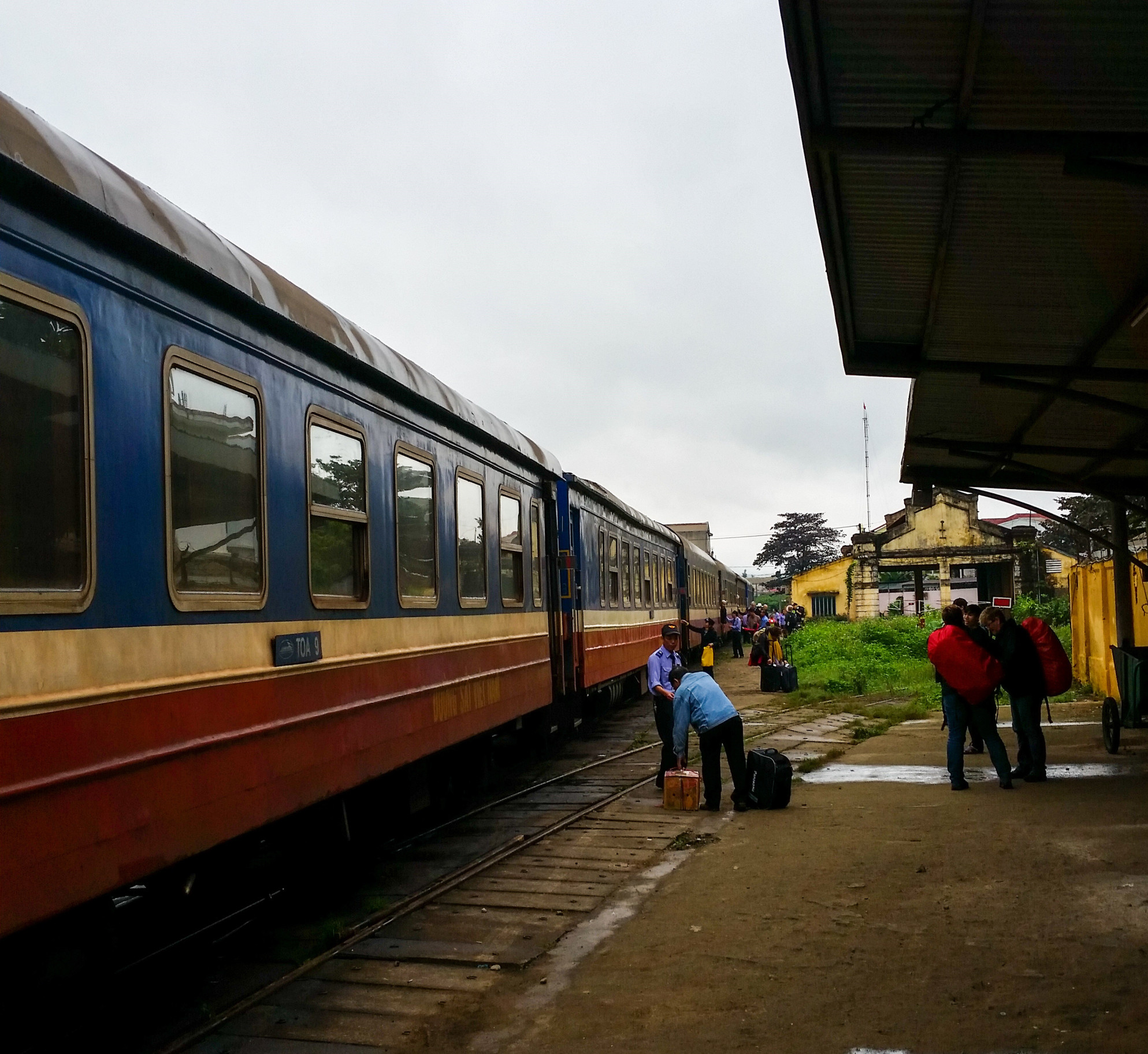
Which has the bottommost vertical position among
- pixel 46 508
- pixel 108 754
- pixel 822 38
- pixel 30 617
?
pixel 108 754

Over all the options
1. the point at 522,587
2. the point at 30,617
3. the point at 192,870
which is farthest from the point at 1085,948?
the point at 522,587

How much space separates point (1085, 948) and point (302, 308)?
15.9ft

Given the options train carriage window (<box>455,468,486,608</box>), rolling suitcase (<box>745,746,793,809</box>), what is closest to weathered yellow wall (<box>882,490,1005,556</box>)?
rolling suitcase (<box>745,746,793,809</box>)

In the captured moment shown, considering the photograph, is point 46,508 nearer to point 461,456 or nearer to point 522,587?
point 461,456

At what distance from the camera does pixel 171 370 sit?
4.82 metres

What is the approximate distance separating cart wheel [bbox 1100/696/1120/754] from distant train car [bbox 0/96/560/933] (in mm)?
7442

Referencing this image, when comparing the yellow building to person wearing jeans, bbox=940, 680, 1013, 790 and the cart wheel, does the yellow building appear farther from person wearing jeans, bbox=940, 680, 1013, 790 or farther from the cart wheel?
person wearing jeans, bbox=940, 680, 1013, 790

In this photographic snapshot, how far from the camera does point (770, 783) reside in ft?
32.0

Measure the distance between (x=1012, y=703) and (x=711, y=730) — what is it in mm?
2801

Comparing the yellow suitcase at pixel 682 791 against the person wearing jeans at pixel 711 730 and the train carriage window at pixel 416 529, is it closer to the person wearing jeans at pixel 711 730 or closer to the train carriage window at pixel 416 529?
the person wearing jeans at pixel 711 730

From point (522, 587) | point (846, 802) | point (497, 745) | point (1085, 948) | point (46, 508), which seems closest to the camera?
point (46, 508)

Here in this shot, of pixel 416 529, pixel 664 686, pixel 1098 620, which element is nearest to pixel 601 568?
pixel 664 686

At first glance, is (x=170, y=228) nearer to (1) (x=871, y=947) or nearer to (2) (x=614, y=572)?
(1) (x=871, y=947)

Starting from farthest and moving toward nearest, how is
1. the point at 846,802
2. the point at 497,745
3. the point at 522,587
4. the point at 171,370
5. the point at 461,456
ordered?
the point at 497,745
the point at 522,587
the point at 846,802
the point at 461,456
the point at 171,370
